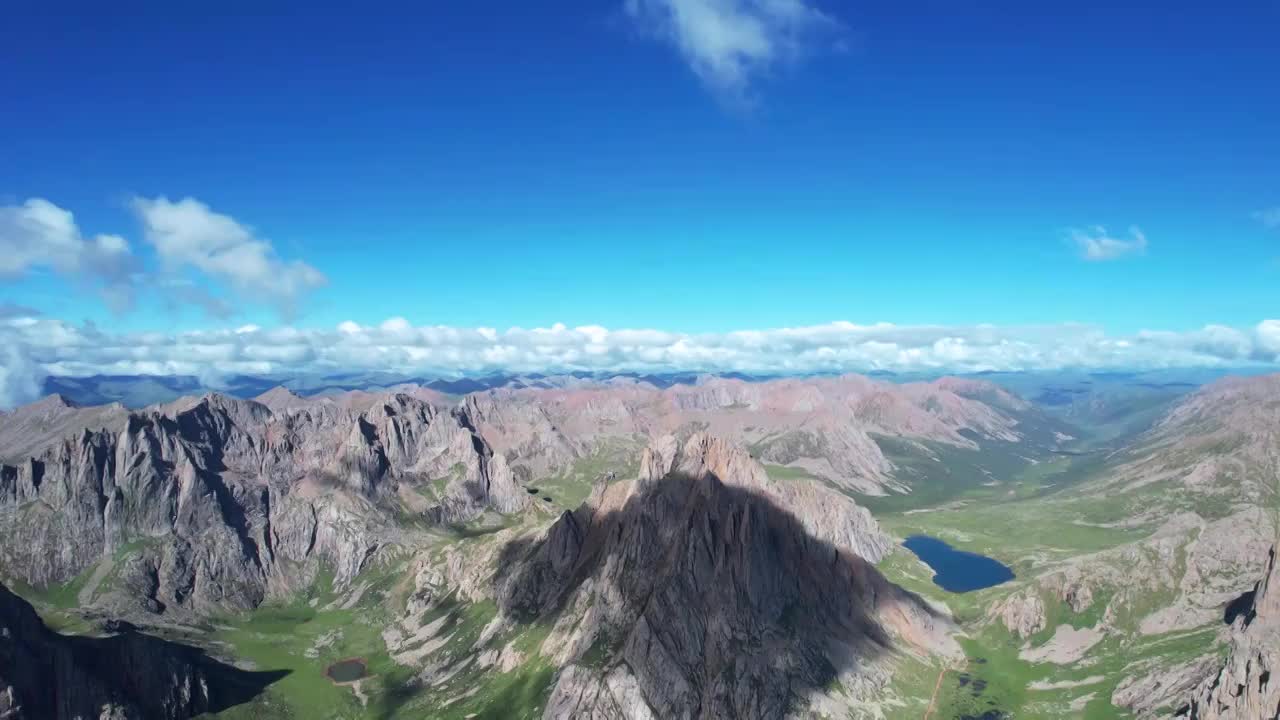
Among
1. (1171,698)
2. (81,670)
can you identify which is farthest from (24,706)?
(1171,698)

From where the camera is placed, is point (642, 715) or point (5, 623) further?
point (642, 715)

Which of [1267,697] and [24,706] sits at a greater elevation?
[1267,697]

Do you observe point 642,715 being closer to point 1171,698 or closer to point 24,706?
point 1171,698

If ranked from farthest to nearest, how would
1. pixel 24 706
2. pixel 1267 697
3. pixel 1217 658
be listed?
pixel 1217 658
pixel 24 706
pixel 1267 697

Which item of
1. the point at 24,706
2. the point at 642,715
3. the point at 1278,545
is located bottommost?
the point at 642,715

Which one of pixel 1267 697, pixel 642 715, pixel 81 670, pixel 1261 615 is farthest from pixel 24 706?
pixel 1261 615

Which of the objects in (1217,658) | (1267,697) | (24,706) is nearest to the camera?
(1267,697)
